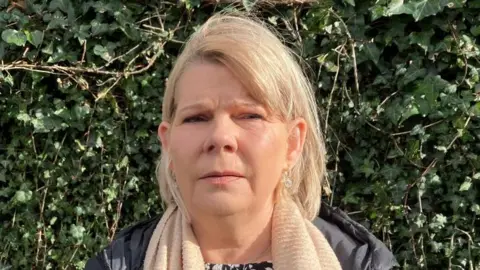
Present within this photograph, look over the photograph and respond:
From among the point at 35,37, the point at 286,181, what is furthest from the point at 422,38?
the point at 35,37

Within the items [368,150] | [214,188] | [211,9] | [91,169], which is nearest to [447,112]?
[368,150]

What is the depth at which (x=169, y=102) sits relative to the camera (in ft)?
6.51

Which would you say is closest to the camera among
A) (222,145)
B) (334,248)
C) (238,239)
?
(222,145)

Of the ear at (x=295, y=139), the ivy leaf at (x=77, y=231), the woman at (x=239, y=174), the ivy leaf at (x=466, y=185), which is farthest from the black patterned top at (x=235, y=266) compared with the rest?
the ivy leaf at (x=77, y=231)

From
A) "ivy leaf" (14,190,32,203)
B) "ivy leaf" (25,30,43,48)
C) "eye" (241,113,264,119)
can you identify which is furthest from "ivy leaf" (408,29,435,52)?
"ivy leaf" (14,190,32,203)

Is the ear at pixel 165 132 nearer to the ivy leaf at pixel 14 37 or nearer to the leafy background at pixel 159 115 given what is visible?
the leafy background at pixel 159 115

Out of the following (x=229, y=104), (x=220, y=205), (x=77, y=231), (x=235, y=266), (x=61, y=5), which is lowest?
(x=77, y=231)

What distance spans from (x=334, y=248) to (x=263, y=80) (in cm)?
60

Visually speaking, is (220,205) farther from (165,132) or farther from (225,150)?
(165,132)

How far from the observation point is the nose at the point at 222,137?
172 cm

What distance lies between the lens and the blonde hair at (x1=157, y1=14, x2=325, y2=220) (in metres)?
1.83

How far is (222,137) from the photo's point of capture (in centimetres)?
172

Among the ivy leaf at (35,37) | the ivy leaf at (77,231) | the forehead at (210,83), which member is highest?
the ivy leaf at (35,37)

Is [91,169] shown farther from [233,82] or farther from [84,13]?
[233,82]
